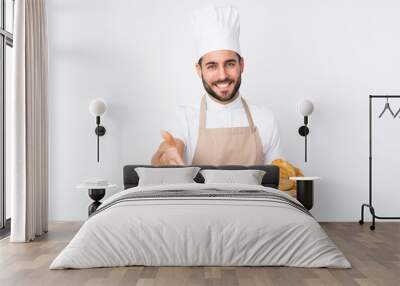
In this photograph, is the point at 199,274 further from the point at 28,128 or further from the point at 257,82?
the point at 257,82

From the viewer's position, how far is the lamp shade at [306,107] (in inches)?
266

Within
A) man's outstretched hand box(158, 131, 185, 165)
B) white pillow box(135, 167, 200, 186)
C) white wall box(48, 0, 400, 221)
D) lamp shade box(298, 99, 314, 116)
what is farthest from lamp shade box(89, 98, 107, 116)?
lamp shade box(298, 99, 314, 116)

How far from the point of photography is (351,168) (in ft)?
23.0

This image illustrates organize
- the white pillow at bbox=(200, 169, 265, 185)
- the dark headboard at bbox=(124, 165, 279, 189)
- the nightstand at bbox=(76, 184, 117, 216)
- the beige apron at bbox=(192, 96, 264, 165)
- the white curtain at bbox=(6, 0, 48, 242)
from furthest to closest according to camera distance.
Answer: the beige apron at bbox=(192, 96, 264, 165), the dark headboard at bbox=(124, 165, 279, 189), the nightstand at bbox=(76, 184, 117, 216), the white pillow at bbox=(200, 169, 265, 185), the white curtain at bbox=(6, 0, 48, 242)

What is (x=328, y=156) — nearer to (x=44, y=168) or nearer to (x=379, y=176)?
(x=379, y=176)

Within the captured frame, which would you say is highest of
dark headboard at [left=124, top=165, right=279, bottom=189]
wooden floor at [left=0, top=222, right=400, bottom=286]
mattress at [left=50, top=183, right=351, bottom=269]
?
dark headboard at [left=124, top=165, right=279, bottom=189]

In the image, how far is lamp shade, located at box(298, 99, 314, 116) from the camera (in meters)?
6.77

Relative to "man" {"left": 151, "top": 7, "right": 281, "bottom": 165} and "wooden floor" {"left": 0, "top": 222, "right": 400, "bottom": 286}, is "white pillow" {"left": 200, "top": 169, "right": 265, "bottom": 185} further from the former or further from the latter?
"wooden floor" {"left": 0, "top": 222, "right": 400, "bottom": 286}

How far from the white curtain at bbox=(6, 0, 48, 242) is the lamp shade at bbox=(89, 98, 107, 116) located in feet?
2.24

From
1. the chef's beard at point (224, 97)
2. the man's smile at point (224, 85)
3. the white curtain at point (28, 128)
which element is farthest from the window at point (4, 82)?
the man's smile at point (224, 85)

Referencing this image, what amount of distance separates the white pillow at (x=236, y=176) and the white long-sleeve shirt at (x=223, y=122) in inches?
27.4

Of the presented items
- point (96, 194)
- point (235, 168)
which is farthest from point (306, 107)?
point (96, 194)

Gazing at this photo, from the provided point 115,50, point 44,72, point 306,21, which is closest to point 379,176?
point 306,21

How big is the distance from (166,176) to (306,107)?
194 cm
